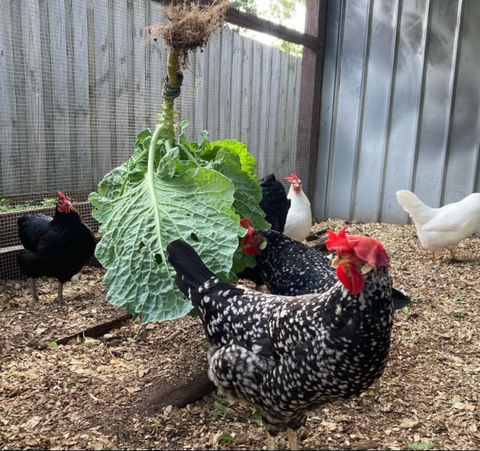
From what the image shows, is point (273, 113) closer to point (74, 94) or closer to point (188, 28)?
point (74, 94)

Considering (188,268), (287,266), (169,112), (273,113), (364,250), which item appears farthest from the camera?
(273,113)

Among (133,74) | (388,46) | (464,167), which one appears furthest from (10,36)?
(464,167)

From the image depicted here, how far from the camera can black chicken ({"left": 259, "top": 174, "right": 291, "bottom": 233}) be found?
13.8ft

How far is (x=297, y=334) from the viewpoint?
187 cm

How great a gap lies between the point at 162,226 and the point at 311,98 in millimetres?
4444

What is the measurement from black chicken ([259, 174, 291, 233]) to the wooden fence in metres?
1.23

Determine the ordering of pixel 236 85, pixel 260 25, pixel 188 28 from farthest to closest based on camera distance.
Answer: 1. pixel 236 85
2. pixel 260 25
3. pixel 188 28

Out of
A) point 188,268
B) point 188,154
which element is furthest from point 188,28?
point 188,268

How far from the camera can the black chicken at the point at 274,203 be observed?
4215mm

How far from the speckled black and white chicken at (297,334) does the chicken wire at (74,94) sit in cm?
223

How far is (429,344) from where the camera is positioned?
3.09 m

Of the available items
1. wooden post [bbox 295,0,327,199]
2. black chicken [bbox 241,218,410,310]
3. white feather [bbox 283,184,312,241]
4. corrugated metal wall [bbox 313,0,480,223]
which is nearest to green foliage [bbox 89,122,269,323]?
black chicken [bbox 241,218,410,310]

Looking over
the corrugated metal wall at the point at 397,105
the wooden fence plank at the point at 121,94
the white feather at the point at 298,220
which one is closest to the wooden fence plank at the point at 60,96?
the wooden fence plank at the point at 121,94

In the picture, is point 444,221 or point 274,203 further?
point 444,221
